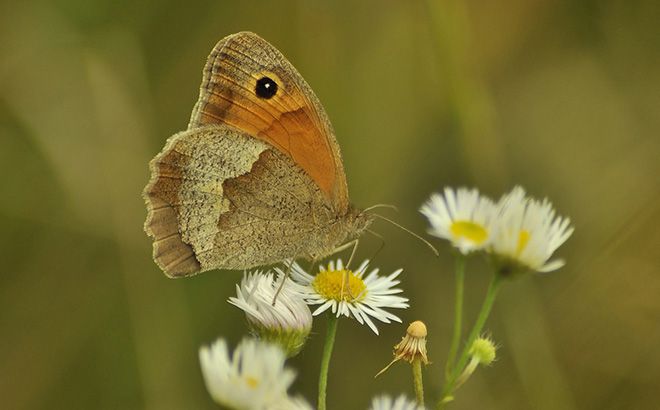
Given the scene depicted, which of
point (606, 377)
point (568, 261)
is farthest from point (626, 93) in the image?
point (606, 377)

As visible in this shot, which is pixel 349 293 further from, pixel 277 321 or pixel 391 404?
pixel 391 404

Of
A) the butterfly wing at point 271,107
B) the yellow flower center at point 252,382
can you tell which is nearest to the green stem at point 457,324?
the yellow flower center at point 252,382

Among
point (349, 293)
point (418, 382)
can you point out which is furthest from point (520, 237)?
point (349, 293)

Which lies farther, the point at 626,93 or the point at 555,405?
the point at 626,93

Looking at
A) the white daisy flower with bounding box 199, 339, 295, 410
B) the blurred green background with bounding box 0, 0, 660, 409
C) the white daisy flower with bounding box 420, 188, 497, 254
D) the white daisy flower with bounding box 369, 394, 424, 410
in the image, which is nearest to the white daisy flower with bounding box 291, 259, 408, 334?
the white daisy flower with bounding box 420, 188, 497, 254

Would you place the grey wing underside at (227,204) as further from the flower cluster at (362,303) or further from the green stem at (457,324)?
the green stem at (457,324)

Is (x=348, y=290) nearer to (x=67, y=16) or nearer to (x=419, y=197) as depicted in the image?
(x=419, y=197)
